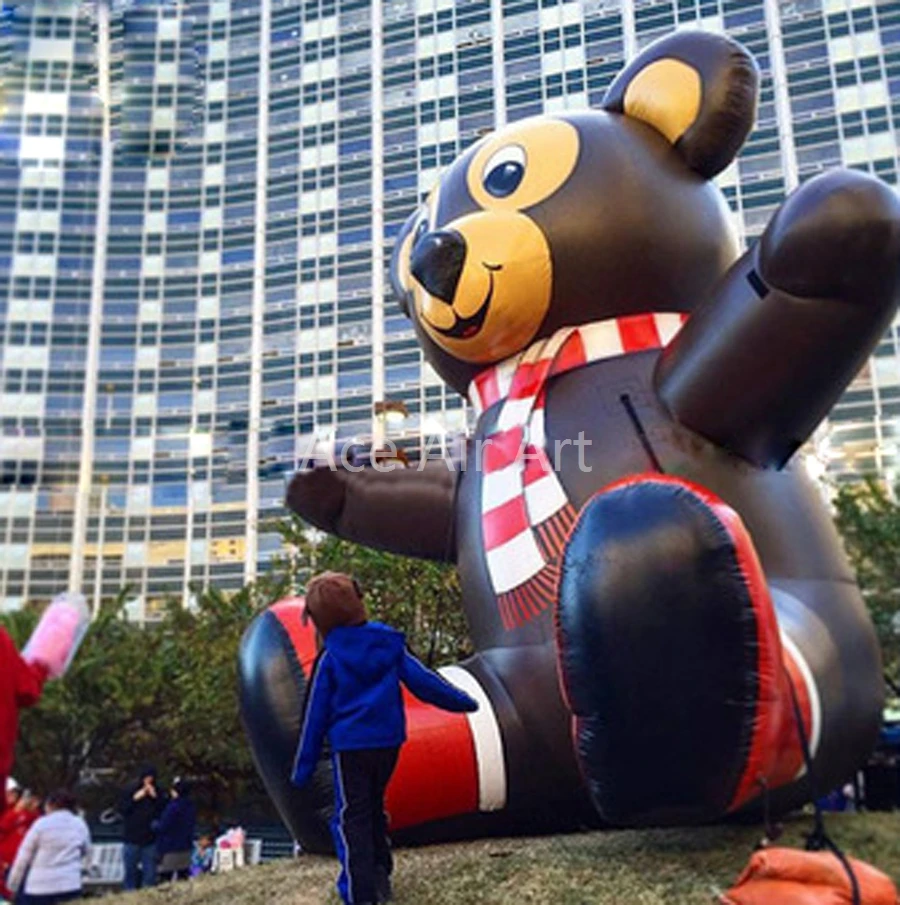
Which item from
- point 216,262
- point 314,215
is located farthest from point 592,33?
point 216,262

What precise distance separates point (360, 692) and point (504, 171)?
2.36 m

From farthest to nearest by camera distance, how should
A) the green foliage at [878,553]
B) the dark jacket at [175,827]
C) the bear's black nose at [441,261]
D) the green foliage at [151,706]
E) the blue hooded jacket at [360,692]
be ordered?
the green foliage at [151,706]
the green foliage at [878,553]
the dark jacket at [175,827]
the bear's black nose at [441,261]
the blue hooded jacket at [360,692]

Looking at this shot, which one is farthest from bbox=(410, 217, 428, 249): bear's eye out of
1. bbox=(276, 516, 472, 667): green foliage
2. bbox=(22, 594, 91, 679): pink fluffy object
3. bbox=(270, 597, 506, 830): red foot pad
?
bbox=(276, 516, 472, 667): green foliage

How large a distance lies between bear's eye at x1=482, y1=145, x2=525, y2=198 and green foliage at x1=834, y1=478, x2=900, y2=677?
13126mm

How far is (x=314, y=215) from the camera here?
38.4m

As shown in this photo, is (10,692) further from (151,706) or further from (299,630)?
(151,706)

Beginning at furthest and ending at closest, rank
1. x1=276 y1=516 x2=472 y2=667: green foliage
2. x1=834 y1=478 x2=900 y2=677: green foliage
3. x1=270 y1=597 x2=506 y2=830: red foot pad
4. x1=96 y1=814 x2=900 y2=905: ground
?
x1=834 y1=478 x2=900 y2=677: green foliage → x1=276 y1=516 x2=472 y2=667: green foliage → x1=270 y1=597 x2=506 y2=830: red foot pad → x1=96 y1=814 x2=900 y2=905: ground

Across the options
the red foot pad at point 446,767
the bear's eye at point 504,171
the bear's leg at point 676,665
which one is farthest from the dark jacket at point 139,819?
the bear's leg at point 676,665

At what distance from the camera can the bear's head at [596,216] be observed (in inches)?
175

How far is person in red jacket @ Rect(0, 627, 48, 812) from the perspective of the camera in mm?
4379

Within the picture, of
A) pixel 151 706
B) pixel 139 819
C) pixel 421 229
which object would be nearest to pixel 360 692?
pixel 421 229

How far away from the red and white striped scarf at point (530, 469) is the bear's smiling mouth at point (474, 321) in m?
0.26

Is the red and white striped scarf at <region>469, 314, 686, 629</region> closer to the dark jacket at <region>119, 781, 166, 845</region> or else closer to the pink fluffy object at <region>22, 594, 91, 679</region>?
the pink fluffy object at <region>22, 594, 91, 679</region>

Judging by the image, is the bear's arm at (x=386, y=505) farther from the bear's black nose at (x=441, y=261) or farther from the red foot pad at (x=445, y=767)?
the red foot pad at (x=445, y=767)
